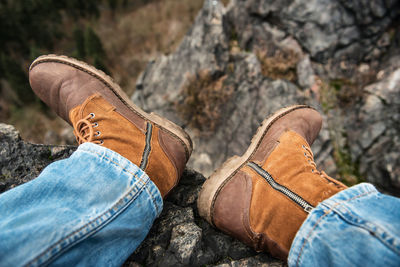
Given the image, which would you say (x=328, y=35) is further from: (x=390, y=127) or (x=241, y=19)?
Result: (x=390, y=127)

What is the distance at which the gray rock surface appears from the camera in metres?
2.60

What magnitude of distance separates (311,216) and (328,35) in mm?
3075

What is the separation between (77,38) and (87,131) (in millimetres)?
8498

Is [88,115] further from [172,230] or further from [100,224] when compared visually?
[172,230]

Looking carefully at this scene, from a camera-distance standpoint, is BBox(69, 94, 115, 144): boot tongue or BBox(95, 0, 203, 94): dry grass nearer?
BBox(69, 94, 115, 144): boot tongue

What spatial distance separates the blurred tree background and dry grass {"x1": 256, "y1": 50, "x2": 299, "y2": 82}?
214 cm

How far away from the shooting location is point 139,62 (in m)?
6.99

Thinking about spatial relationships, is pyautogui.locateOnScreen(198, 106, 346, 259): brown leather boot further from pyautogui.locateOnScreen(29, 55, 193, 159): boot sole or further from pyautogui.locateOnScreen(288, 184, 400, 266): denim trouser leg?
pyautogui.locateOnScreen(29, 55, 193, 159): boot sole

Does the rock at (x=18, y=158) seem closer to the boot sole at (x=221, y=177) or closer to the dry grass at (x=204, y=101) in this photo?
the boot sole at (x=221, y=177)

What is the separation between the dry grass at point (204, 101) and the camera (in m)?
2.65

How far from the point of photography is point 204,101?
2.66 meters

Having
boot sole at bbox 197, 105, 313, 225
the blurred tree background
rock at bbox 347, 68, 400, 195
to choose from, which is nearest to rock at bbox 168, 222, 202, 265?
boot sole at bbox 197, 105, 313, 225

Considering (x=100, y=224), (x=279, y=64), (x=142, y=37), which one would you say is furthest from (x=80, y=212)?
(x=142, y=37)

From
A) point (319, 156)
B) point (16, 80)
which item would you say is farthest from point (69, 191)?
point (16, 80)
